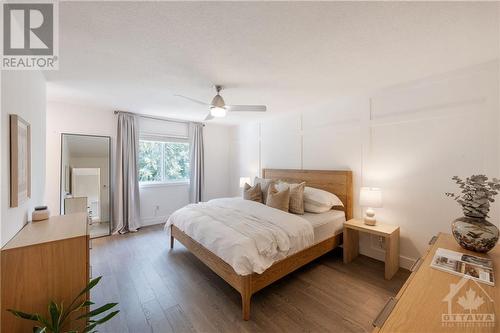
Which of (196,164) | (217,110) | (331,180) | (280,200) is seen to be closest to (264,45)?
(217,110)

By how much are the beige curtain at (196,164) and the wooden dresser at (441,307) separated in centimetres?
436

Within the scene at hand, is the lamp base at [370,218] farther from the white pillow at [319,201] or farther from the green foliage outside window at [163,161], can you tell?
the green foliage outside window at [163,161]

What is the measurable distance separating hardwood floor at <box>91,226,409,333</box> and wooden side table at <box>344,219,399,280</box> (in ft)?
0.36

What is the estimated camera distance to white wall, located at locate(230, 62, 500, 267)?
207 cm

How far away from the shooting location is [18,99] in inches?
60.0

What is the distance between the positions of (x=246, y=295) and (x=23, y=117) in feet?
7.92

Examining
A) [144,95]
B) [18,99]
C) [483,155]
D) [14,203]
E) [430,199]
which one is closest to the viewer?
[14,203]

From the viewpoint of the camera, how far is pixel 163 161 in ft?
15.3

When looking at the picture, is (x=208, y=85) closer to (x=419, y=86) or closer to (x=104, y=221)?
(x=419, y=86)

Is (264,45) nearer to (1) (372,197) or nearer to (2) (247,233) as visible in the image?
(2) (247,233)

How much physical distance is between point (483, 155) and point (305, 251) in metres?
2.11

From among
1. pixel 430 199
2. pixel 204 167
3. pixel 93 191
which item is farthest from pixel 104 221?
pixel 430 199

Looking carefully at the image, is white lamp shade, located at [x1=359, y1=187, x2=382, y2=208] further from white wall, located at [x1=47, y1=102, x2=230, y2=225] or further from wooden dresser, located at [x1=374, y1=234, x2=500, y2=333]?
white wall, located at [x1=47, y1=102, x2=230, y2=225]

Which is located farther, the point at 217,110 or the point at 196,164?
the point at 196,164
